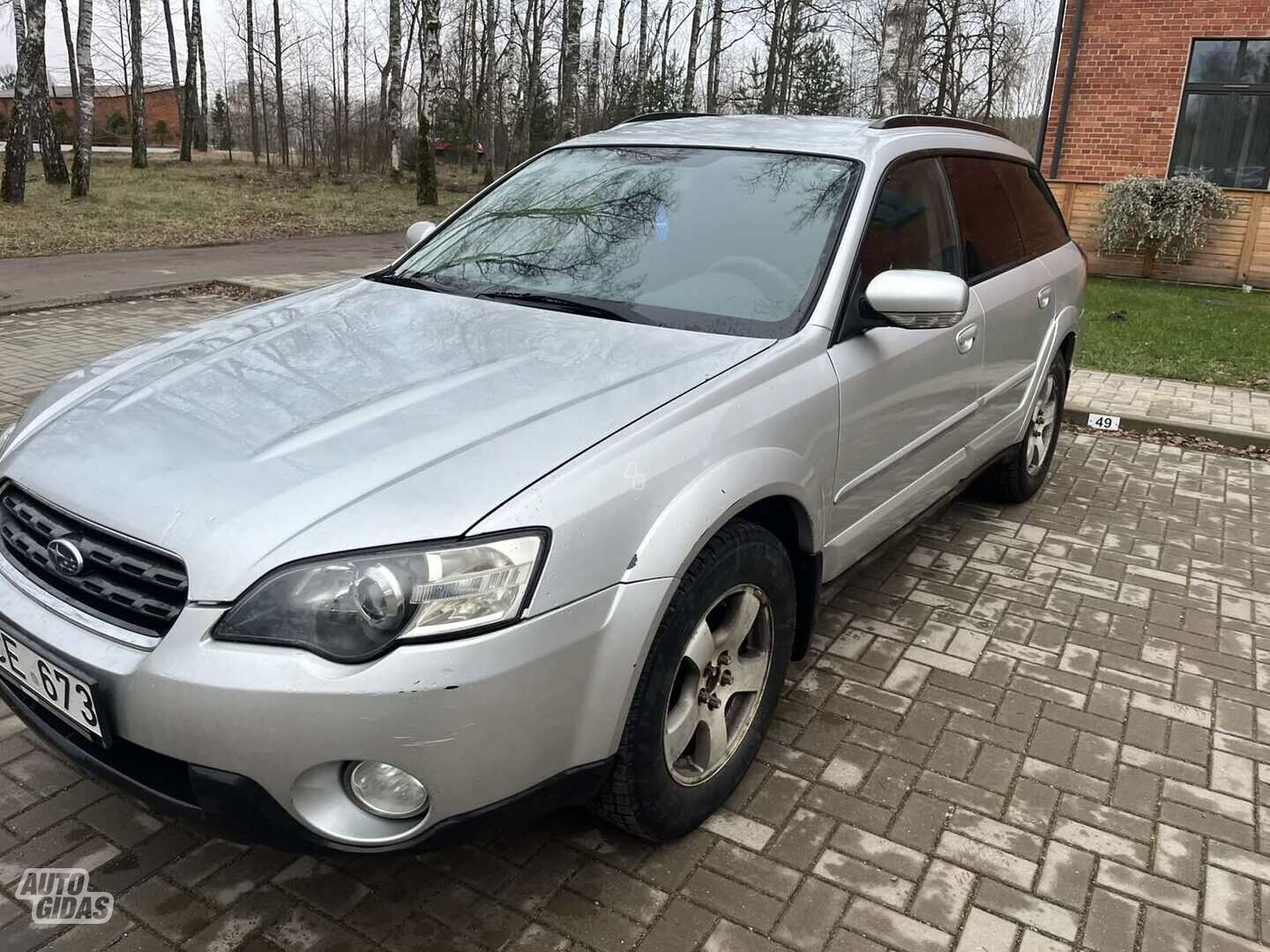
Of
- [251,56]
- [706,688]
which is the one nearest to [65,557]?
[706,688]

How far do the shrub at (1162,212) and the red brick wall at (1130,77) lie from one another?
2.18 ft

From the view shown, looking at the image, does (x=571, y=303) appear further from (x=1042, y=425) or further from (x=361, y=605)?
(x=1042, y=425)

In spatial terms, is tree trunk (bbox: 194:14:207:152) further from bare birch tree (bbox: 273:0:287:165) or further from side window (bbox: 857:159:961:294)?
side window (bbox: 857:159:961:294)

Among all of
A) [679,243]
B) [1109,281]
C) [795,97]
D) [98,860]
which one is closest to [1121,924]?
[679,243]

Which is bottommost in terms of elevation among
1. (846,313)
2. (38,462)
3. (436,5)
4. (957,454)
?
(957,454)

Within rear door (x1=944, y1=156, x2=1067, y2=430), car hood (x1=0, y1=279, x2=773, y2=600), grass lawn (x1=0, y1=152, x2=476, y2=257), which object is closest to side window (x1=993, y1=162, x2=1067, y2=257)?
rear door (x1=944, y1=156, x2=1067, y2=430)

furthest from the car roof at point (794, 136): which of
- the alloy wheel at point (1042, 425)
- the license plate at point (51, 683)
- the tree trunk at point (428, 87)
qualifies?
the tree trunk at point (428, 87)

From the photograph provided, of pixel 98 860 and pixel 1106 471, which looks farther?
pixel 1106 471

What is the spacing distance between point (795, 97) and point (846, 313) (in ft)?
127

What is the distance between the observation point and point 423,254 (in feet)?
12.2

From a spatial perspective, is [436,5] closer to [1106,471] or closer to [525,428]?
[1106,471]

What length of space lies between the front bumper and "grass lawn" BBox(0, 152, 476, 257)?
44.3ft

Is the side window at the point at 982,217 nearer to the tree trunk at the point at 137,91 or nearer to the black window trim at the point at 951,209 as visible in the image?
the black window trim at the point at 951,209

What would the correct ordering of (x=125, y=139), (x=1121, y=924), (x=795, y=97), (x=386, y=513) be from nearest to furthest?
(x=386, y=513) < (x=1121, y=924) < (x=795, y=97) < (x=125, y=139)
